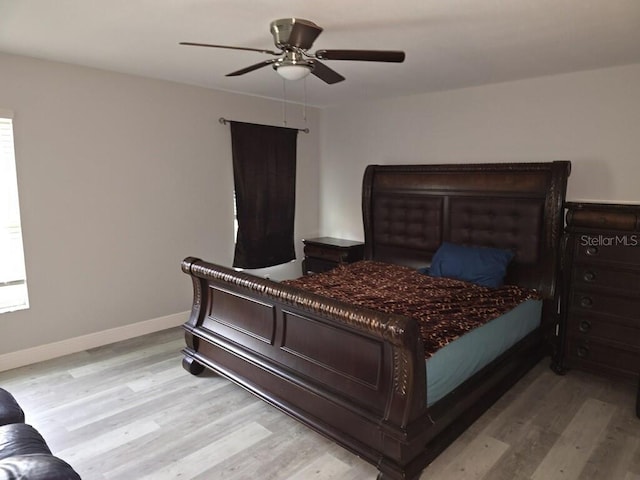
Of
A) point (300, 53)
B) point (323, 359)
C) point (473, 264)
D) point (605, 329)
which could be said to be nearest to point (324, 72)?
point (300, 53)

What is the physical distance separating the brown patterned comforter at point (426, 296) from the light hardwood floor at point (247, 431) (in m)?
0.65

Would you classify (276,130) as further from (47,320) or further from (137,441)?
(137,441)

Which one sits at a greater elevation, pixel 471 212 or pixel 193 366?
pixel 471 212

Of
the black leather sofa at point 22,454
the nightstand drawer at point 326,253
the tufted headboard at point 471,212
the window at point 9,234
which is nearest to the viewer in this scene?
the black leather sofa at point 22,454

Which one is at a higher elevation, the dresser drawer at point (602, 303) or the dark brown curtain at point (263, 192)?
the dark brown curtain at point (263, 192)

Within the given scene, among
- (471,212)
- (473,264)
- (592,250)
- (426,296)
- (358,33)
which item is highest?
(358,33)

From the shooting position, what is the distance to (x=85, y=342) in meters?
3.63

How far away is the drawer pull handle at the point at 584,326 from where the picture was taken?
10.0ft

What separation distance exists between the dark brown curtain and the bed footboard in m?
1.52

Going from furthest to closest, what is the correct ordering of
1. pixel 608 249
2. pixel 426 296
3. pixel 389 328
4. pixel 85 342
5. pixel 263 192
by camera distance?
1. pixel 263 192
2. pixel 85 342
3. pixel 426 296
4. pixel 608 249
5. pixel 389 328

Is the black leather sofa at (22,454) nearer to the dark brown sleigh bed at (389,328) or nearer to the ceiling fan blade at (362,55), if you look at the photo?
the dark brown sleigh bed at (389,328)

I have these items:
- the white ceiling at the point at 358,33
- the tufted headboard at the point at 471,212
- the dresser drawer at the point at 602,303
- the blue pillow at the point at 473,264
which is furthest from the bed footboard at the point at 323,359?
the tufted headboard at the point at 471,212

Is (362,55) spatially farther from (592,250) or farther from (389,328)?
(592,250)

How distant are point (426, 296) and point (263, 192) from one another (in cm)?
238
